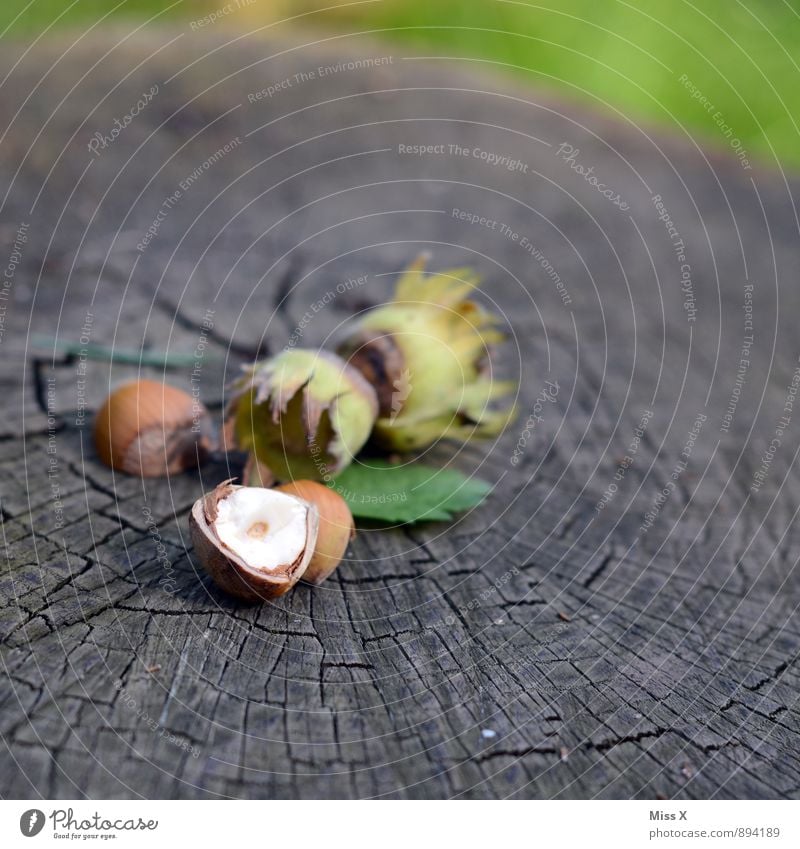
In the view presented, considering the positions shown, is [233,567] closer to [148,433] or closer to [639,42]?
[148,433]

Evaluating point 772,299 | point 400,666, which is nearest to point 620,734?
point 400,666

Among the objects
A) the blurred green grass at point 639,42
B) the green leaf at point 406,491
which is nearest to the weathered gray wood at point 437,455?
the green leaf at point 406,491

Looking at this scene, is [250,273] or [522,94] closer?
[250,273]

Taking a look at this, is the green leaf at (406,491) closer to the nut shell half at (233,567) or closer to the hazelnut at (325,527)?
the hazelnut at (325,527)

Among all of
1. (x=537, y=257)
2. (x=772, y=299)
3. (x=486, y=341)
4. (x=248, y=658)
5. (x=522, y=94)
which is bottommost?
(x=248, y=658)

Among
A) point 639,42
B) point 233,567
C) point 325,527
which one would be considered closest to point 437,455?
point 325,527

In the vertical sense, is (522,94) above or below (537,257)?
above

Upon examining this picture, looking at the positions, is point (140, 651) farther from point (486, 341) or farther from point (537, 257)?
point (537, 257)
